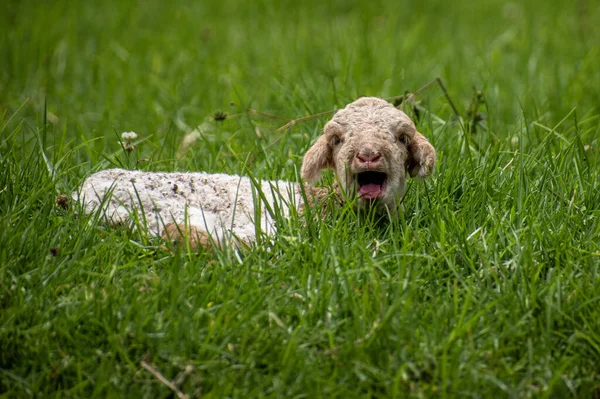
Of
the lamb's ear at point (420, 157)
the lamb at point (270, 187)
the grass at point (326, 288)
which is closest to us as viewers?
the grass at point (326, 288)

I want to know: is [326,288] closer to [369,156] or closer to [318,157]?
[369,156]

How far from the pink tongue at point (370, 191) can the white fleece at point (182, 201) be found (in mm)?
330

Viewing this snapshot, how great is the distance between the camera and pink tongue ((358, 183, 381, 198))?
11.9 feet

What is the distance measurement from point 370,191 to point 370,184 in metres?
0.04

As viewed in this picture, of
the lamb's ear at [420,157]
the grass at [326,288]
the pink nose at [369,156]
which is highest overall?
the lamb's ear at [420,157]

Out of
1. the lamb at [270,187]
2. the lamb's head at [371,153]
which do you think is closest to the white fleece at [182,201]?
the lamb at [270,187]

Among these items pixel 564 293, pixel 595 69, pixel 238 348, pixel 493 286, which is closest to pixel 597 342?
pixel 564 293

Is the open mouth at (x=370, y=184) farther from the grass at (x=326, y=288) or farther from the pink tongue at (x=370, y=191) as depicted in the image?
the grass at (x=326, y=288)

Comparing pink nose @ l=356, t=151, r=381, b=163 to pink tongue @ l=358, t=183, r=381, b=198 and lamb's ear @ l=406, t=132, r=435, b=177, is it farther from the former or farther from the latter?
lamb's ear @ l=406, t=132, r=435, b=177

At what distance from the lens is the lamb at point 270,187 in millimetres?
3584

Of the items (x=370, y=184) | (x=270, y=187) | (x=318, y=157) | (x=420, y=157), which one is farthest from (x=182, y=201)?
(x=420, y=157)

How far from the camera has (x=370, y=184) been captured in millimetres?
3658

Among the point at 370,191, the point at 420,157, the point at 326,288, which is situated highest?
the point at 420,157

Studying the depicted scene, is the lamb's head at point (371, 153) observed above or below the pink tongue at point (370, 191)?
above
